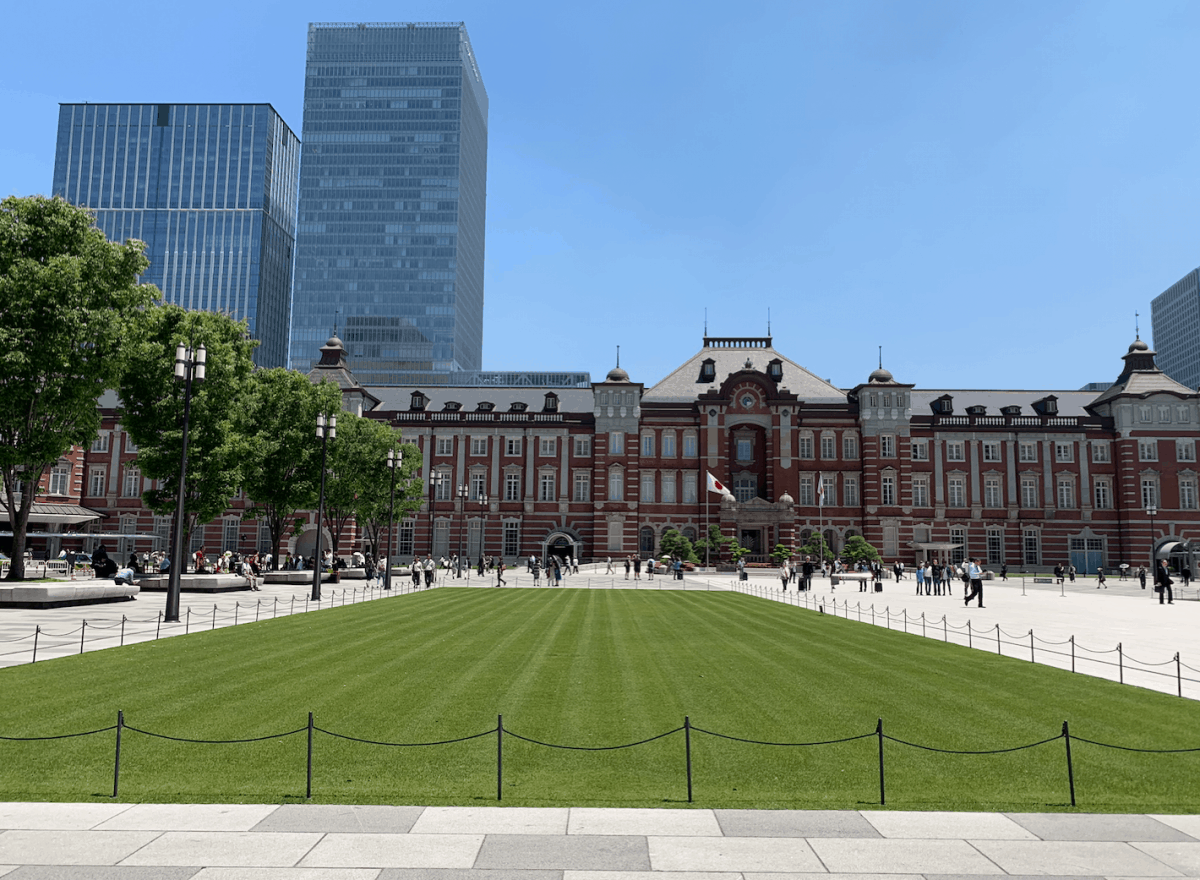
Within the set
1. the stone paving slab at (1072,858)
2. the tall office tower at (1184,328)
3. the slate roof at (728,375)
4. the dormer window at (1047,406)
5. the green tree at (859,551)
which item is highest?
the tall office tower at (1184,328)

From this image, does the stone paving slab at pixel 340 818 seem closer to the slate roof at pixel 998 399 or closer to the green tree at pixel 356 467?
the green tree at pixel 356 467

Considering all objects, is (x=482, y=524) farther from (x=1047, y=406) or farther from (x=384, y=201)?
(x=384, y=201)

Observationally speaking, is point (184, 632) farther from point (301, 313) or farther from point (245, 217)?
point (245, 217)

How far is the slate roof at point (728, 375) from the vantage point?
8194 centimetres

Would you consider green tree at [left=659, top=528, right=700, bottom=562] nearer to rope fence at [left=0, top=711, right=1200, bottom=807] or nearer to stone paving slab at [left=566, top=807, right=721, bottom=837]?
rope fence at [left=0, top=711, right=1200, bottom=807]

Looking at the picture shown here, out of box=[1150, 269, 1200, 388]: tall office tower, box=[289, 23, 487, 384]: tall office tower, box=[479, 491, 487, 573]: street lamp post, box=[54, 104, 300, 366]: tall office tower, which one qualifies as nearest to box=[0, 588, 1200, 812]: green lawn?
box=[479, 491, 487, 573]: street lamp post

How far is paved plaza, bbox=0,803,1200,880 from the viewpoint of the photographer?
642cm

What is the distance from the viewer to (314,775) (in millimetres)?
8938

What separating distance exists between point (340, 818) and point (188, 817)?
55.7 inches

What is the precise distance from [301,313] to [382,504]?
122m

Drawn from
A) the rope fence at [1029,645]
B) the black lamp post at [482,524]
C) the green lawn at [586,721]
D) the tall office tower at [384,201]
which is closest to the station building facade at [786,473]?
the black lamp post at [482,524]

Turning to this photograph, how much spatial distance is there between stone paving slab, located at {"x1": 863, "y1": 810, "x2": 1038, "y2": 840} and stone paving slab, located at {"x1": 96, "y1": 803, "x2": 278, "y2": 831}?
581 cm

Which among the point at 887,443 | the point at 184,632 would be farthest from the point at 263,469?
the point at 887,443

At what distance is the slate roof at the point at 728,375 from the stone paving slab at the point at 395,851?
73.9 m
